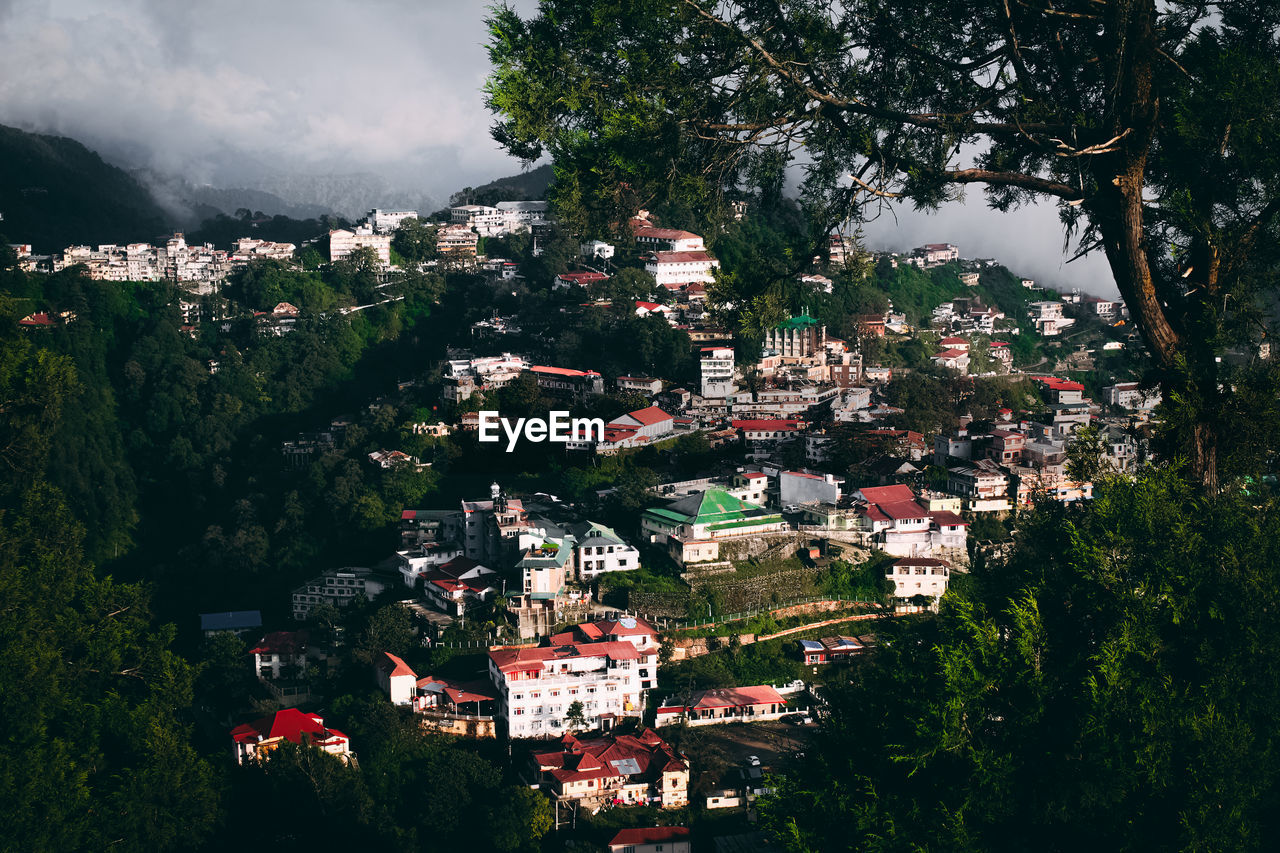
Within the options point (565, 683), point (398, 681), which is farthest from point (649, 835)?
point (398, 681)

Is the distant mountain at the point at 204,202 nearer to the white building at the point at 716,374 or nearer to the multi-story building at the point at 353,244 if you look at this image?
the multi-story building at the point at 353,244

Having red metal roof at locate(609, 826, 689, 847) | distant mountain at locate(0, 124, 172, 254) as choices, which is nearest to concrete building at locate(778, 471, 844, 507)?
red metal roof at locate(609, 826, 689, 847)

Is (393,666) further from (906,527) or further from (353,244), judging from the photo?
(353,244)

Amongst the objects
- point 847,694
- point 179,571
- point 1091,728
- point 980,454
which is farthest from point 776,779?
point 179,571

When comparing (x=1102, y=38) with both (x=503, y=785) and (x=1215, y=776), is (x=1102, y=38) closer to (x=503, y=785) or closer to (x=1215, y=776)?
(x=1215, y=776)

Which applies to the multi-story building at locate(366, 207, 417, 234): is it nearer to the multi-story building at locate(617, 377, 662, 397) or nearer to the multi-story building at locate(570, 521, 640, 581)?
the multi-story building at locate(617, 377, 662, 397)
